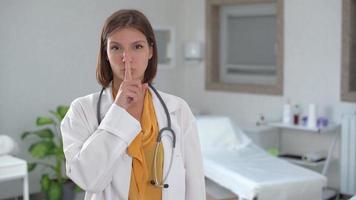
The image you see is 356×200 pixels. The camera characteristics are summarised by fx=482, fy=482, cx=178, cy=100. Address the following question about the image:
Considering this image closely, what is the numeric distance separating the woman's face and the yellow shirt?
0.14 meters

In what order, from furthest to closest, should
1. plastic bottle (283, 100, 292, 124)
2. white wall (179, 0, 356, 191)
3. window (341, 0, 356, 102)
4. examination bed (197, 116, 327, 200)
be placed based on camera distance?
plastic bottle (283, 100, 292, 124) < white wall (179, 0, 356, 191) < window (341, 0, 356, 102) < examination bed (197, 116, 327, 200)

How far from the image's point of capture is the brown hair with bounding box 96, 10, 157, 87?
1.25 metres

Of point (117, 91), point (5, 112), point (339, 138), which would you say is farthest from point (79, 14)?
A: point (117, 91)

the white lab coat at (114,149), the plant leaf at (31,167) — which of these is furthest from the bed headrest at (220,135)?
the white lab coat at (114,149)

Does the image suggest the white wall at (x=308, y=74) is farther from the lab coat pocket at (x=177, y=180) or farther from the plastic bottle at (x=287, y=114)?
the lab coat pocket at (x=177, y=180)

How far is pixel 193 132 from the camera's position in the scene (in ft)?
4.47

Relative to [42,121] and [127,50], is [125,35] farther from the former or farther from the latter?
[42,121]

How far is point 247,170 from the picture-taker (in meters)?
3.41

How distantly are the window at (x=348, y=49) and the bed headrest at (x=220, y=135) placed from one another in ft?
3.07

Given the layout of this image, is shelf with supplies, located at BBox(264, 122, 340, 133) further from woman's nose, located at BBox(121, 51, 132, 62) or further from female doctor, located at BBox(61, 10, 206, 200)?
woman's nose, located at BBox(121, 51, 132, 62)

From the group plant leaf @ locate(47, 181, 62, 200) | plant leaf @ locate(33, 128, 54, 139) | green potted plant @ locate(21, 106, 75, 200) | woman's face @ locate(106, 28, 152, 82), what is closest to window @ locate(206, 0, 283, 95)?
green potted plant @ locate(21, 106, 75, 200)

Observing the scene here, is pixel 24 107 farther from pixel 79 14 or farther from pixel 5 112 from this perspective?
pixel 79 14

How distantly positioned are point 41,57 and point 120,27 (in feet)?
10.5

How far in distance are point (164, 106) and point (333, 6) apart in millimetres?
3198
